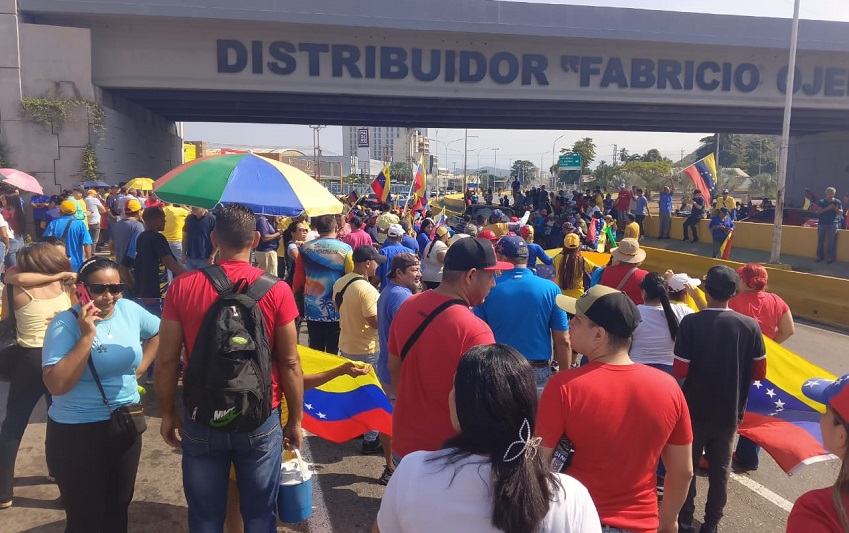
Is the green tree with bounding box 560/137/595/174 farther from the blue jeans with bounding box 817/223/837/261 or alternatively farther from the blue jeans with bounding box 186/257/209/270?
the blue jeans with bounding box 186/257/209/270

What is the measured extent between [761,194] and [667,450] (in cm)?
6688

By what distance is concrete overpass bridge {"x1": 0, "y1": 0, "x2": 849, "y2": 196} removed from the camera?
57.8 feet

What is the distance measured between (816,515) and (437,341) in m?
1.53

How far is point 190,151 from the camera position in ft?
141

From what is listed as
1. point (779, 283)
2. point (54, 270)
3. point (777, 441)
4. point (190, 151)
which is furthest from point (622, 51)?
point (190, 151)

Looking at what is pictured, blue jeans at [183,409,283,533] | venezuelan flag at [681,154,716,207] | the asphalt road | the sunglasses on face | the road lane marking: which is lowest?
the road lane marking

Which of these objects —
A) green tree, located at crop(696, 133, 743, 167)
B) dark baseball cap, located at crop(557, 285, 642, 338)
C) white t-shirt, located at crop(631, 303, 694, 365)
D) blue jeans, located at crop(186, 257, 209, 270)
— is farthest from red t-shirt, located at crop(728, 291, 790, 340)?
green tree, located at crop(696, 133, 743, 167)

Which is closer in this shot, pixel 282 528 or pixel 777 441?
pixel 282 528

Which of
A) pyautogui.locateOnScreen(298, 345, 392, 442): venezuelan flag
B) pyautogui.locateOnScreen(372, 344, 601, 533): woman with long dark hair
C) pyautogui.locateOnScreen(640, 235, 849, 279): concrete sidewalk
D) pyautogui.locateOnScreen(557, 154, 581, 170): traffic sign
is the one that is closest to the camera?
pyautogui.locateOnScreen(372, 344, 601, 533): woman with long dark hair

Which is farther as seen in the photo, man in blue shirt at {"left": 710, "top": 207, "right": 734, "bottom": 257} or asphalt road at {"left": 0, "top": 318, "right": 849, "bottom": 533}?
man in blue shirt at {"left": 710, "top": 207, "right": 734, "bottom": 257}

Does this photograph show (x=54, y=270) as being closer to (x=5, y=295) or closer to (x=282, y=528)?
(x=5, y=295)

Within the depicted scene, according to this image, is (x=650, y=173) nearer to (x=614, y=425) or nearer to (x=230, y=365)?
(x=614, y=425)

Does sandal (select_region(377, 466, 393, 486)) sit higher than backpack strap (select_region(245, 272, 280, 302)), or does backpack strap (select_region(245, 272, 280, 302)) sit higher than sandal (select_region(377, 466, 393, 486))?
backpack strap (select_region(245, 272, 280, 302))

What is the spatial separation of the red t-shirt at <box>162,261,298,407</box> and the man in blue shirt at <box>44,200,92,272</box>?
6294 mm
